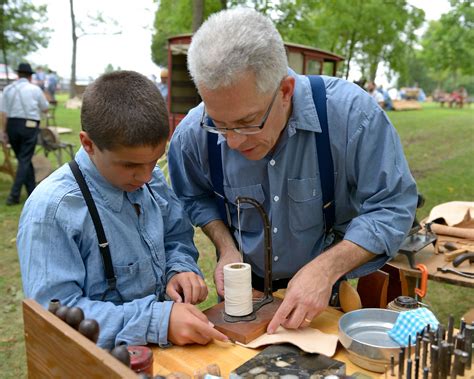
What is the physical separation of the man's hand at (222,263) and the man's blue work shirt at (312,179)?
0.08 m

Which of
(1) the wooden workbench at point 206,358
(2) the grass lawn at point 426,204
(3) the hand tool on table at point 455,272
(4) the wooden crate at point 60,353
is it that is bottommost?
(2) the grass lawn at point 426,204

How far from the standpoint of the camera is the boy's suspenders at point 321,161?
1877 mm

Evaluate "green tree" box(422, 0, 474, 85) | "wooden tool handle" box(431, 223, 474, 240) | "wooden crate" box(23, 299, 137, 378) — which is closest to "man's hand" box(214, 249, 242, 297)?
"wooden crate" box(23, 299, 137, 378)

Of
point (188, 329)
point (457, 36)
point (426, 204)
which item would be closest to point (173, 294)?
point (188, 329)

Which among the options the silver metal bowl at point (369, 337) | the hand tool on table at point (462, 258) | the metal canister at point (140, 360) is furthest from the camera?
the hand tool on table at point (462, 258)

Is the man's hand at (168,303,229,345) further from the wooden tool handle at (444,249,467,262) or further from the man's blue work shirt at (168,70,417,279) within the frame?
the wooden tool handle at (444,249,467,262)

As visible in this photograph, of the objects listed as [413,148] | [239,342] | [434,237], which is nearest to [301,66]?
[413,148]

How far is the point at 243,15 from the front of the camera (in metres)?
1.58

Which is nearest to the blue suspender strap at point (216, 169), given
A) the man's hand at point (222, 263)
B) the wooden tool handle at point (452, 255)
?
the man's hand at point (222, 263)

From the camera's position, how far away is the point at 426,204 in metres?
7.48

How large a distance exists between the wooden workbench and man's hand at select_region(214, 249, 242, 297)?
1.17 feet

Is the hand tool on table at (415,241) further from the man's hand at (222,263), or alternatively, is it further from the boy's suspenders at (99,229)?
the boy's suspenders at (99,229)

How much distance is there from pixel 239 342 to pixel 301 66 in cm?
1110

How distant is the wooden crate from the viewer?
96cm
